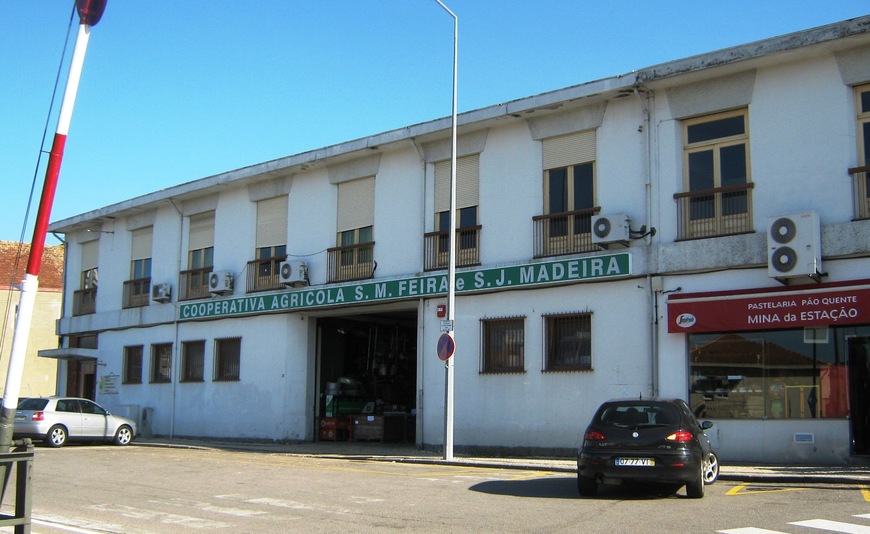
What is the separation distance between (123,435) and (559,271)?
1427 centimetres

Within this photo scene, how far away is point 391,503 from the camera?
1202 centimetres

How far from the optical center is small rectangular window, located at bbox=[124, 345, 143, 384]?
104ft

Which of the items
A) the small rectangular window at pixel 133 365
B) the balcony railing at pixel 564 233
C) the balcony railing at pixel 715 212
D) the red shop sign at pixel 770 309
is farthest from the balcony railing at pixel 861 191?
the small rectangular window at pixel 133 365

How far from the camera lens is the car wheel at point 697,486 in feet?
39.9

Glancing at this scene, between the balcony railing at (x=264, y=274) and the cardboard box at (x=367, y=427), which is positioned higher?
the balcony railing at (x=264, y=274)

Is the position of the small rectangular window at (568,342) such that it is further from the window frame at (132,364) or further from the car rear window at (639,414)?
the window frame at (132,364)

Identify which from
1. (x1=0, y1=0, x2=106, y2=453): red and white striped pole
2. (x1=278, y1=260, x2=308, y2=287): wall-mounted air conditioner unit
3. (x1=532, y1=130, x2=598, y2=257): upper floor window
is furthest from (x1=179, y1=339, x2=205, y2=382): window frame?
(x1=0, y1=0, x2=106, y2=453): red and white striped pole

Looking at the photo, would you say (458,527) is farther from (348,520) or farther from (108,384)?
(108,384)

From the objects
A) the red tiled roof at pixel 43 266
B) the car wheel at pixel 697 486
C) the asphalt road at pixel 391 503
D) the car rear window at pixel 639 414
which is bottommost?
the asphalt road at pixel 391 503

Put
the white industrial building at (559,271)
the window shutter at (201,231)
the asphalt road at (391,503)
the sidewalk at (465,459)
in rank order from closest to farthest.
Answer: the asphalt road at (391,503) → the sidewalk at (465,459) → the white industrial building at (559,271) → the window shutter at (201,231)

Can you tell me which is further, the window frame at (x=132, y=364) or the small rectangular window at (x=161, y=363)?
the window frame at (x=132, y=364)

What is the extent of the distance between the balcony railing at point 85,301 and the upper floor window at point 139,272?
2.49 metres

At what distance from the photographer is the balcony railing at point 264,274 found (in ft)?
89.3

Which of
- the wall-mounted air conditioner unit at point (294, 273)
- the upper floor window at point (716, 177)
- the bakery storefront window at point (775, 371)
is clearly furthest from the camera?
the wall-mounted air conditioner unit at point (294, 273)
